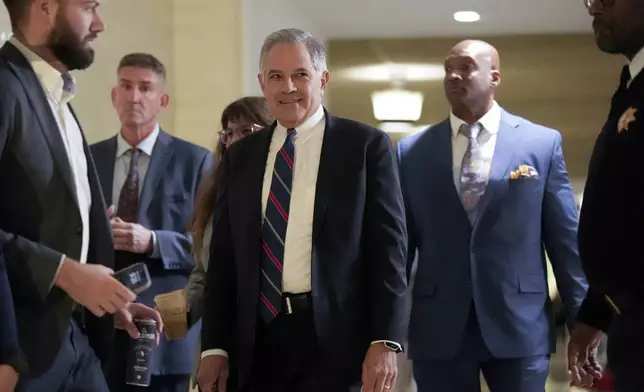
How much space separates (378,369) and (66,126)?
2.81 feet

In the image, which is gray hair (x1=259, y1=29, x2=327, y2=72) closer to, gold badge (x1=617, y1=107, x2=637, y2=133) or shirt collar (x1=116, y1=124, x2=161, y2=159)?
gold badge (x1=617, y1=107, x2=637, y2=133)

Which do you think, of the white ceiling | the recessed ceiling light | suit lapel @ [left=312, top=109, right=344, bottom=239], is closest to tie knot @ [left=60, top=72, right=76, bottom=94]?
suit lapel @ [left=312, top=109, right=344, bottom=239]

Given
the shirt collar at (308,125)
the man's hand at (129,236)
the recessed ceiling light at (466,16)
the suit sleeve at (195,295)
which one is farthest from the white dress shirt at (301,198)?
the recessed ceiling light at (466,16)

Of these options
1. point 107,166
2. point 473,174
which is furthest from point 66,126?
point 473,174

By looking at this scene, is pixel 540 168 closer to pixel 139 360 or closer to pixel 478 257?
pixel 478 257

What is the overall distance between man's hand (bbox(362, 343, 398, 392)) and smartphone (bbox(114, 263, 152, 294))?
524 mm

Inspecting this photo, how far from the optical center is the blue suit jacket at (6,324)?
5.55 ft

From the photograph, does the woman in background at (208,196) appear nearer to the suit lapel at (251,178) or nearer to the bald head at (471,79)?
the suit lapel at (251,178)

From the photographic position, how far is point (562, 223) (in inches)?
111

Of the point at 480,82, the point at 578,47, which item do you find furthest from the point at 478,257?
the point at 578,47

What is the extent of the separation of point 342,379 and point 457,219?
875mm

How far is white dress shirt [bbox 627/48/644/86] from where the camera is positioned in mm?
1938

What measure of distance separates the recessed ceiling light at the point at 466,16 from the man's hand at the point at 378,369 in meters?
4.45

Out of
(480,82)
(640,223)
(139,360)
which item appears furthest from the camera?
(480,82)
